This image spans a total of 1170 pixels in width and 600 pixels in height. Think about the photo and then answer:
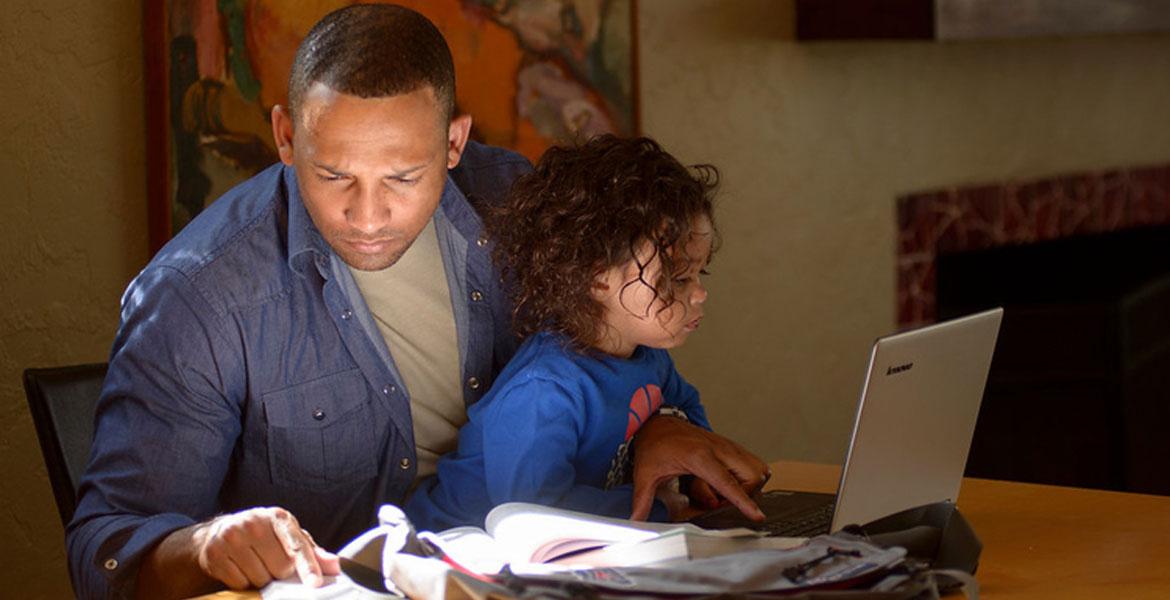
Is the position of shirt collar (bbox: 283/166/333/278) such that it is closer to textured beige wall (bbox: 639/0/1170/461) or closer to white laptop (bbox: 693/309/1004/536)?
white laptop (bbox: 693/309/1004/536)

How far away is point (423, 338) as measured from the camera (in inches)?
88.9

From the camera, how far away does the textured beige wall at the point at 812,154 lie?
381 centimetres

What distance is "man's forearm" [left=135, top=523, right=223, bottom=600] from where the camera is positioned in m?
1.84

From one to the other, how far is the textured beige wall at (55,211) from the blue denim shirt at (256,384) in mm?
524

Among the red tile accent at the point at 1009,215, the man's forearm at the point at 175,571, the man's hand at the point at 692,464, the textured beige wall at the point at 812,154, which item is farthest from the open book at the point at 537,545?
the red tile accent at the point at 1009,215

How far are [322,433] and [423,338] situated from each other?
19cm

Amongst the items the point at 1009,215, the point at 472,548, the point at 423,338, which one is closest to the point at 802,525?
the point at 472,548

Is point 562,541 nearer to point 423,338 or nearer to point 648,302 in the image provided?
point 648,302

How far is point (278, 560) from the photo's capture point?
5.76ft

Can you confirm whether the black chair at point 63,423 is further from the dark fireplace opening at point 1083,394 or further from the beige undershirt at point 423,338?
the dark fireplace opening at point 1083,394

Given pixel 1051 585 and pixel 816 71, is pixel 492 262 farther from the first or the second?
pixel 816 71

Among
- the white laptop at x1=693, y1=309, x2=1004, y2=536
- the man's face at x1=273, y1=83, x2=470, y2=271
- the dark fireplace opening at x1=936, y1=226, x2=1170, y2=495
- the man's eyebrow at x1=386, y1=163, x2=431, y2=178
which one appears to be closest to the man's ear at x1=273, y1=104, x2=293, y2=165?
the man's face at x1=273, y1=83, x2=470, y2=271

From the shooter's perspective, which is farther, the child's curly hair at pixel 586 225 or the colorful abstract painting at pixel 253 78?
the colorful abstract painting at pixel 253 78

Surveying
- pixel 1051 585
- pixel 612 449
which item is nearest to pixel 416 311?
pixel 612 449
